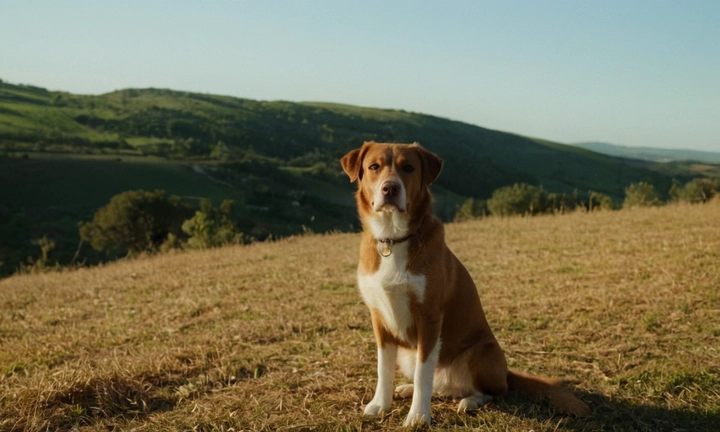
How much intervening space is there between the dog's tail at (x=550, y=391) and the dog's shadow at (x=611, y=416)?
5cm

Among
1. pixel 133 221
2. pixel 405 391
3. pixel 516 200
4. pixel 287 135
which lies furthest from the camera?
pixel 287 135

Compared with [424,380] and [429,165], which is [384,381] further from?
[429,165]

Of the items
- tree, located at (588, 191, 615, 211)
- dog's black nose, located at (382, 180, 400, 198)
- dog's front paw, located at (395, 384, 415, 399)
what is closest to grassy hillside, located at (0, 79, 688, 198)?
tree, located at (588, 191, 615, 211)

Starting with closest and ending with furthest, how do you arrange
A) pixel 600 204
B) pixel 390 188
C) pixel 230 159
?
pixel 390 188
pixel 600 204
pixel 230 159

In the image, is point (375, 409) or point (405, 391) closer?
point (375, 409)

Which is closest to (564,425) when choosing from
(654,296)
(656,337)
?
(656,337)

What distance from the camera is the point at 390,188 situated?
4113 mm

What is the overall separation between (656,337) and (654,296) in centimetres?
135

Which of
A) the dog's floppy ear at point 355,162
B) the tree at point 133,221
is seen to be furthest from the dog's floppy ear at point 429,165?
the tree at point 133,221

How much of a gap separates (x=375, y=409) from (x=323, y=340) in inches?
83.3

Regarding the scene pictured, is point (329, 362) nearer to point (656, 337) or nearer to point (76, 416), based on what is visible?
point (76, 416)

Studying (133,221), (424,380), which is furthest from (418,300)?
(133,221)

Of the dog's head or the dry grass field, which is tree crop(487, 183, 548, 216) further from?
the dog's head

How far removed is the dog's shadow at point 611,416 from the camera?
4227 millimetres
